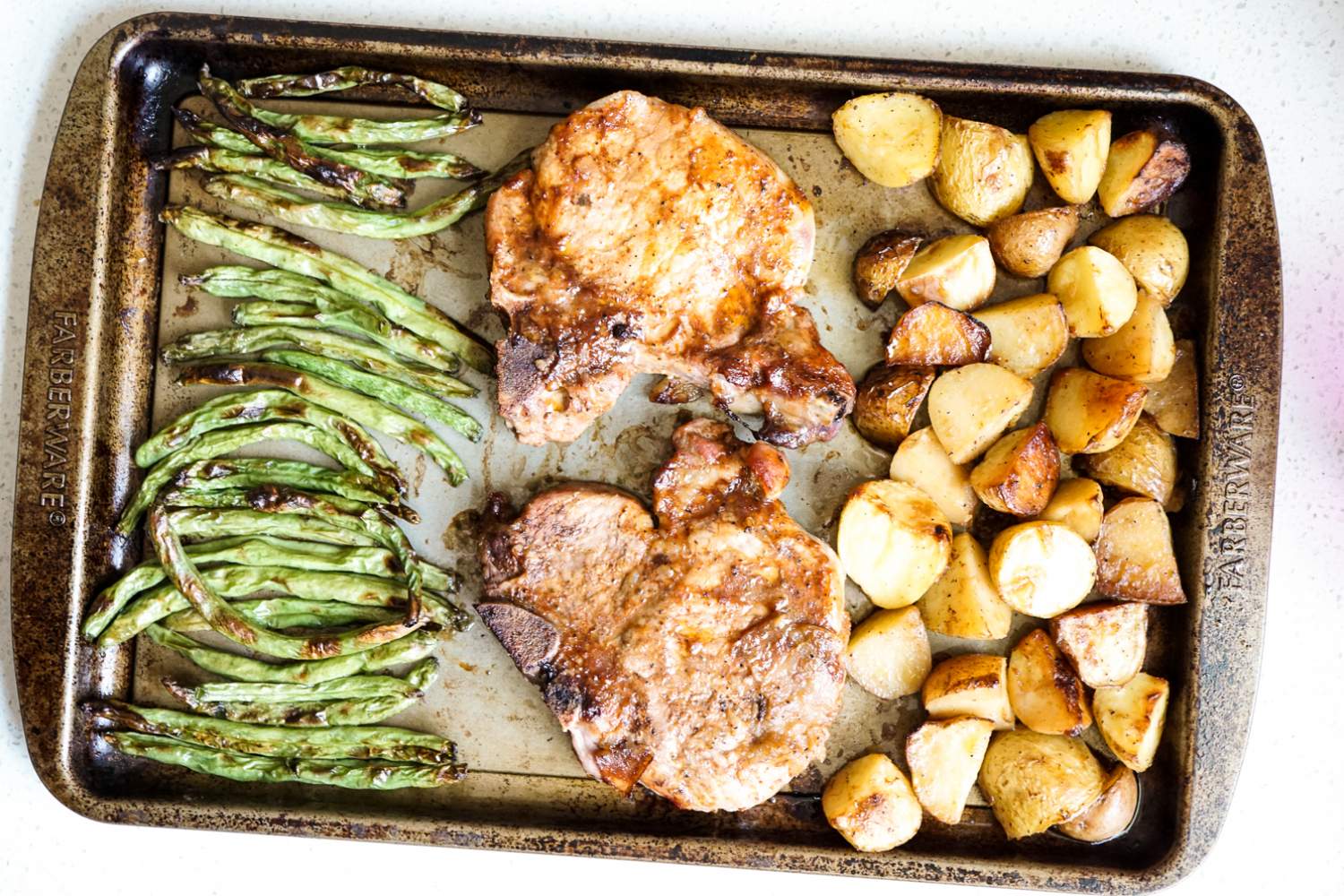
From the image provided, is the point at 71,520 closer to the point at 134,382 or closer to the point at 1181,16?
the point at 134,382

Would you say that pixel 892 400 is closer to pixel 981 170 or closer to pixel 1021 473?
pixel 1021 473

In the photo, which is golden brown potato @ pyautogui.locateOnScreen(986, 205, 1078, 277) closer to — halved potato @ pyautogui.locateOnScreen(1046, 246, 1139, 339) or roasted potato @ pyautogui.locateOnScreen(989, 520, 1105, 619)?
halved potato @ pyautogui.locateOnScreen(1046, 246, 1139, 339)

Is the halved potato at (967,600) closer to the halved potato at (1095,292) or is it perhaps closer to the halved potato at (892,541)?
the halved potato at (892,541)

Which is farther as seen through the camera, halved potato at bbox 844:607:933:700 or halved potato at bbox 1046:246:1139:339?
halved potato at bbox 844:607:933:700

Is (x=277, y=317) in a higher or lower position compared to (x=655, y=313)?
lower

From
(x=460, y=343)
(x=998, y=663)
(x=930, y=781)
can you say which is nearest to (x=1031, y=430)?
(x=998, y=663)

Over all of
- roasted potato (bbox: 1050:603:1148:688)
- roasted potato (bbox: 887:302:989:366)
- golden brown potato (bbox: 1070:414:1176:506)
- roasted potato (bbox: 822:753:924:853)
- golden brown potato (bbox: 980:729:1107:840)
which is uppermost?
roasted potato (bbox: 887:302:989:366)

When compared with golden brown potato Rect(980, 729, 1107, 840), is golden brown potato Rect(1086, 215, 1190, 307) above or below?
above

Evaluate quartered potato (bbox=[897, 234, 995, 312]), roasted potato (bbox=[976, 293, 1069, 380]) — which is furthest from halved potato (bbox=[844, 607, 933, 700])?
quartered potato (bbox=[897, 234, 995, 312])
